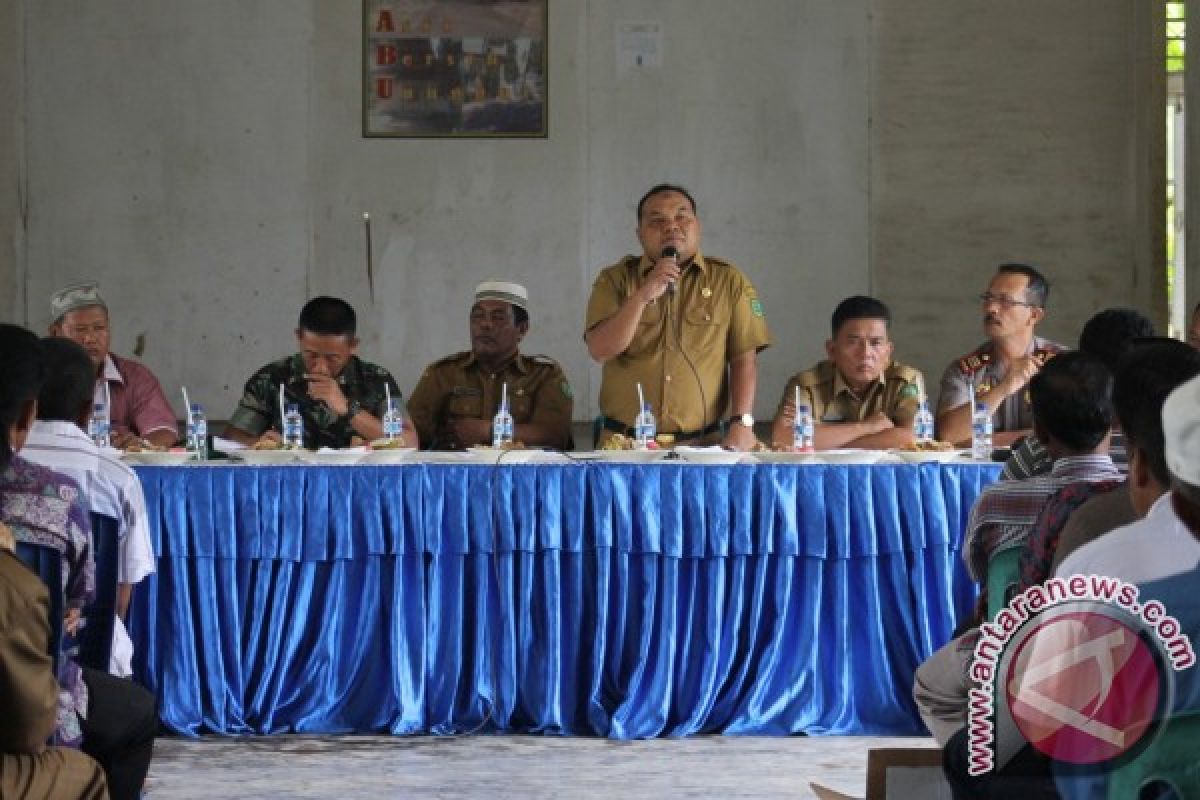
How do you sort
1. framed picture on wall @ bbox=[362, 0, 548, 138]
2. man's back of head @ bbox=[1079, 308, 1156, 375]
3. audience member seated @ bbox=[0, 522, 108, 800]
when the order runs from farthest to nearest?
1. framed picture on wall @ bbox=[362, 0, 548, 138]
2. man's back of head @ bbox=[1079, 308, 1156, 375]
3. audience member seated @ bbox=[0, 522, 108, 800]

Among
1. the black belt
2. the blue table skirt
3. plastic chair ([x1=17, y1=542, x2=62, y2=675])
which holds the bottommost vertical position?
the blue table skirt

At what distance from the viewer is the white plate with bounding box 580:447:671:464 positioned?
479cm

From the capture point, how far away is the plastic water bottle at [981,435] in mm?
4973

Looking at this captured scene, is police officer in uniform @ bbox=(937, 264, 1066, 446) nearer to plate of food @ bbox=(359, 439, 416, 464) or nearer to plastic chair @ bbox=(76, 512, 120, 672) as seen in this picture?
plate of food @ bbox=(359, 439, 416, 464)

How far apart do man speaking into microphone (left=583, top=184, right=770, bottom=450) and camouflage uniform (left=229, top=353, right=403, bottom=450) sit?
640 mm

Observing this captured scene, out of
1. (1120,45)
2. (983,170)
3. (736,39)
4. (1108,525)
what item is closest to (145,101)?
(736,39)

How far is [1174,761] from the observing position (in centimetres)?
202

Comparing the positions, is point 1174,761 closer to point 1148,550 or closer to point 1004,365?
point 1148,550

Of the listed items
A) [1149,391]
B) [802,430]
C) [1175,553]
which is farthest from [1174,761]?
[802,430]

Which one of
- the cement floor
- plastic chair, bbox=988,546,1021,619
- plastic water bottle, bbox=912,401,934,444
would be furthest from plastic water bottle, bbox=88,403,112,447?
plastic chair, bbox=988,546,1021,619

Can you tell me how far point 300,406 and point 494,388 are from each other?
1.89ft

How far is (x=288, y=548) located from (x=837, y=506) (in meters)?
1.33

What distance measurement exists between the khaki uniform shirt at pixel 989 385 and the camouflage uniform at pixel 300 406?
161cm

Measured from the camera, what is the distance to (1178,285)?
853 cm
